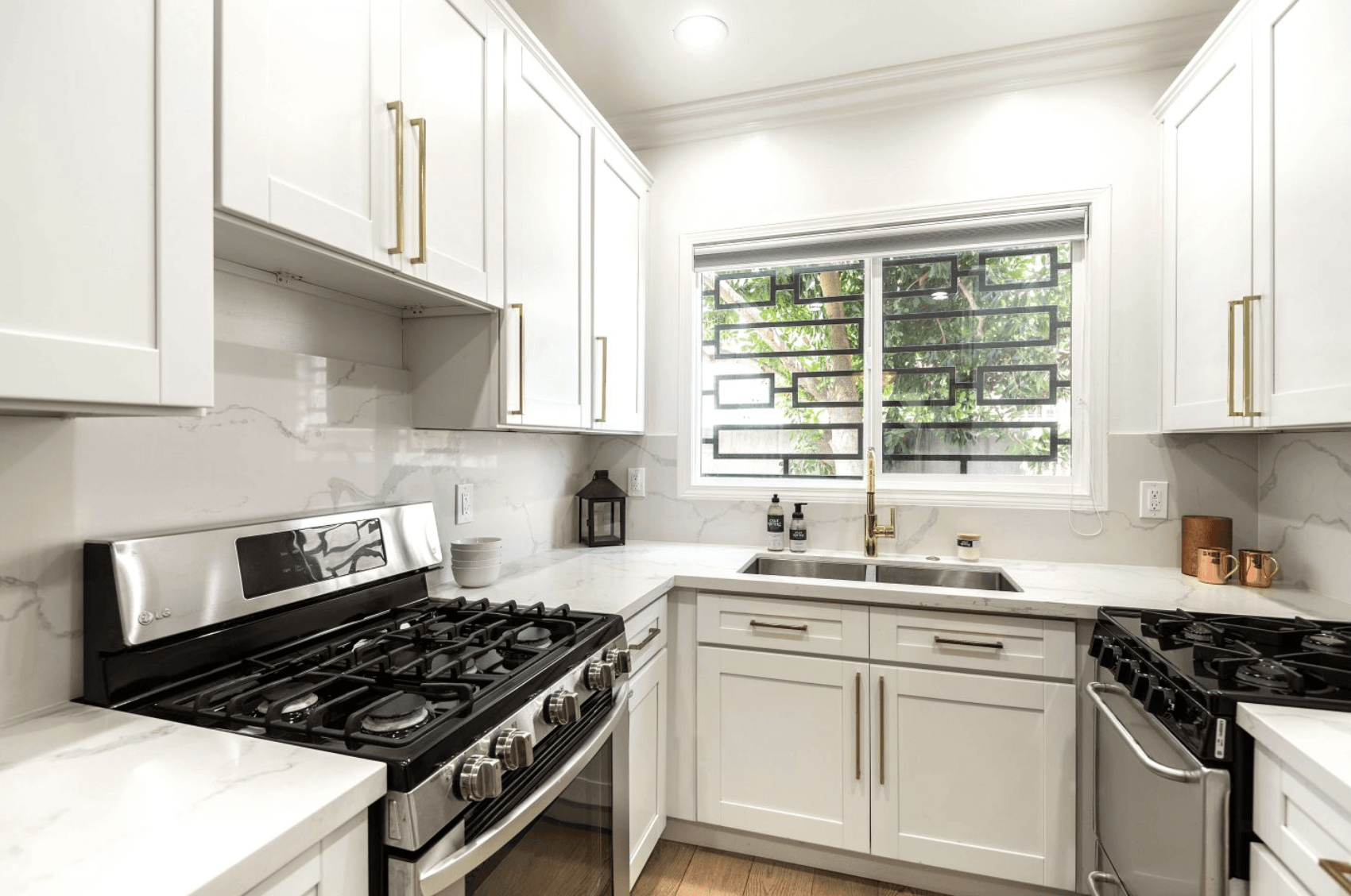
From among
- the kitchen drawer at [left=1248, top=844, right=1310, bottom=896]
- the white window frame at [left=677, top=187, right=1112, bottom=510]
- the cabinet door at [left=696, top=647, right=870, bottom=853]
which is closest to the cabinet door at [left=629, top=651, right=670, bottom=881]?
the cabinet door at [left=696, top=647, right=870, bottom=853]

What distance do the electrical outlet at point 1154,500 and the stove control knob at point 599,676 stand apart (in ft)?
6.35

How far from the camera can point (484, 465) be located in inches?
79.7

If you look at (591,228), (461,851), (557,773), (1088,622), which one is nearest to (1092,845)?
(1088,622)

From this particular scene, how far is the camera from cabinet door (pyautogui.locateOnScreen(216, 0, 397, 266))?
91cm

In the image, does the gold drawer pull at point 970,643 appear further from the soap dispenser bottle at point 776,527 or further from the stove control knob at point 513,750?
the stove control knob at point 513,750

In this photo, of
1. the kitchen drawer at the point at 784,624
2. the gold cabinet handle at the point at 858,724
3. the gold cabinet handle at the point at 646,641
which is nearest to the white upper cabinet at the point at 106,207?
the gold cabinet handle at the point at 646,641

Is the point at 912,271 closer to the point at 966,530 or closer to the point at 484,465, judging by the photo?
the point at 966,530

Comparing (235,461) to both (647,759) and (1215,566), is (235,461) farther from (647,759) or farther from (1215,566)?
(1215,566)

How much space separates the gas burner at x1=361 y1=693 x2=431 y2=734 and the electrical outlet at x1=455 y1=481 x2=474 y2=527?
0.95 meters

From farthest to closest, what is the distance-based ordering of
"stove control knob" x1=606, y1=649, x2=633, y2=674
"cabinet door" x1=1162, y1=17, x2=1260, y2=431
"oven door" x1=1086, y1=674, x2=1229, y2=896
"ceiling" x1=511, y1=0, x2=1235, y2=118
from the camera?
1. "ceiling" x1=511, y1=0, x2=1235, y2=118
2. "cabinet door" x1=1162, y1=17, x2=1260, y2=431
3. "stove control knob" x1=606, y1=649, x2=633, y2=674
4. "oven door" x1=1086, y1=674, x2=1229, y2=896

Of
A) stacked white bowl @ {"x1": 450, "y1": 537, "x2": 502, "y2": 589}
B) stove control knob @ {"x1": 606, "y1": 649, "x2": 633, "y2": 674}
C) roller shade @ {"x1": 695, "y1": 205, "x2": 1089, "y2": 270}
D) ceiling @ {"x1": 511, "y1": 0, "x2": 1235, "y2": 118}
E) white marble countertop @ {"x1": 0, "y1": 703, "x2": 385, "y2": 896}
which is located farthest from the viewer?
roller shade @ {"x1": 695, "y1": 205, "x2": 1089, "y2": 270}

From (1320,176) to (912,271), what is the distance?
123cm

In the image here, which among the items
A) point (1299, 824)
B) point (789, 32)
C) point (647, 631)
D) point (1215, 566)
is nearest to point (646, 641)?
point (647, 631)

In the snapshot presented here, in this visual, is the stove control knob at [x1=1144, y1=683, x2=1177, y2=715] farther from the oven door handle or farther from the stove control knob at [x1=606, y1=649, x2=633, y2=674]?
the stove control knob at [x1=606, y1=649, x2=633, y2=674]
